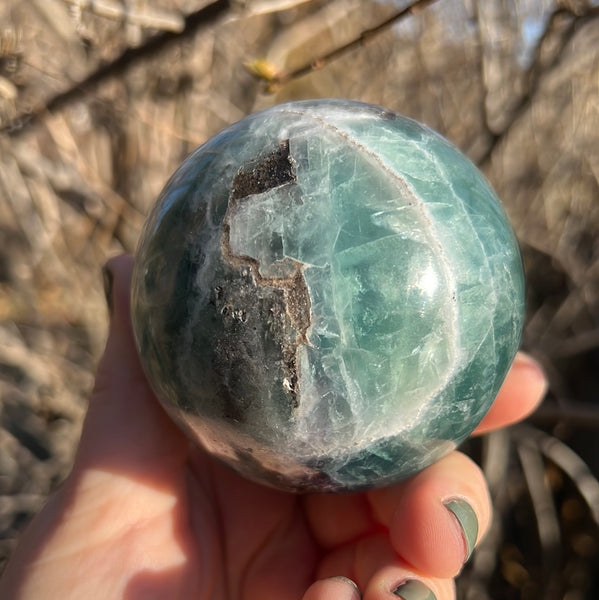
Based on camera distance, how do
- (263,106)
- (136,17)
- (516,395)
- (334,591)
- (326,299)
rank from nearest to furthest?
(326,299) < (334,591) < (136,17) < (516,395) < (263,106)

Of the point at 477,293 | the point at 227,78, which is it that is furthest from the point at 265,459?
the point at 227,78

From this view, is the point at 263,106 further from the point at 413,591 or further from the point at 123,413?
the point at 413,591

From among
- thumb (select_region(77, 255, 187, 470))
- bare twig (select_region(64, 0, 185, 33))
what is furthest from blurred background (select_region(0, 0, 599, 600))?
thumb (select_region(77, 255, 187, 470))

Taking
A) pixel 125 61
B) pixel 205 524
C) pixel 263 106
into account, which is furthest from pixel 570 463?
pixel 125 61

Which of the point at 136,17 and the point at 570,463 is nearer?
the point at 136,17

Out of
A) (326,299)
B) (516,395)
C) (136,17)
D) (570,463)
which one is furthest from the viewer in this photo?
(570,463)

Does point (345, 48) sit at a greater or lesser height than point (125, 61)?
lesser

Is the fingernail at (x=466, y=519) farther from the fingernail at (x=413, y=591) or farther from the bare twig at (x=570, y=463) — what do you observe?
the bare twig at (x=570, y=463)
